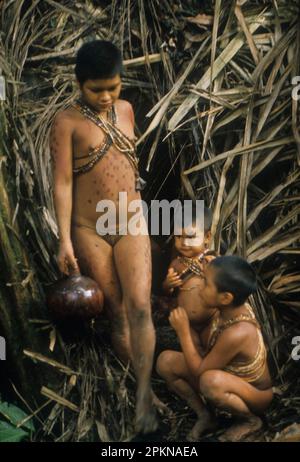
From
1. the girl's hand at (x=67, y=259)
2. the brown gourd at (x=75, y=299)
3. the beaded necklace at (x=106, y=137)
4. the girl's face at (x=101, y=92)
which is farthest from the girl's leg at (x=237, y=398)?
the girl's face at (x=101, y=92)

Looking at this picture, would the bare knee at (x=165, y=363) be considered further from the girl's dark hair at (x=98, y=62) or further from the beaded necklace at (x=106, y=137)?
the girl's dark hair at (x=98, y=62)

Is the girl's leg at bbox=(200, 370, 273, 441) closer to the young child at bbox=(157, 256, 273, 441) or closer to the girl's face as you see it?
the young child at bbox=(157, 256, 273, 441)

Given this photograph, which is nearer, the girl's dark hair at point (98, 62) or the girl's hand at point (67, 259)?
the girl's dark hair at point (98, 62)

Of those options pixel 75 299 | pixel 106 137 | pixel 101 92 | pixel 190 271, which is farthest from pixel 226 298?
pixel 101 92

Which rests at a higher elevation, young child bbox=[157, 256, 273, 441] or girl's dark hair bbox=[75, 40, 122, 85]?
girl's dark hair bbox=[75, 40, 122, 85]

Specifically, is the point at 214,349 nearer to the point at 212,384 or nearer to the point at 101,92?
the point at 212,384

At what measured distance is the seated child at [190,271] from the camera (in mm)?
4055

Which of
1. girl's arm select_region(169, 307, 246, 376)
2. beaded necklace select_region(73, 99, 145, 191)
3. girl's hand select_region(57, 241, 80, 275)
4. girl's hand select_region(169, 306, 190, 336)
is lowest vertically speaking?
girl's arm select_region(169, 307, 246, 376)

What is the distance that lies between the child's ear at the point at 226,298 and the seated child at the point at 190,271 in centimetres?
7

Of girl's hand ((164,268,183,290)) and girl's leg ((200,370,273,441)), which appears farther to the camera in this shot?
girl's hand ((164,268,183,290))

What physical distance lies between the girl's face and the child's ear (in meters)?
0.83

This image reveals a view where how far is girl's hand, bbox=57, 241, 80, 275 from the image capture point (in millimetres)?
4035

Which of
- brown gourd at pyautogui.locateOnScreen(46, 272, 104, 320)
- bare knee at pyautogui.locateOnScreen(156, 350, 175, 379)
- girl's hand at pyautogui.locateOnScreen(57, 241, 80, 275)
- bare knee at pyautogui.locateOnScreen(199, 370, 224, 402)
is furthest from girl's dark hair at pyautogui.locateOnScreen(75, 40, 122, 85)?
bare knee at pyautogui.locateOnScreen(199, 370, 224, 402)

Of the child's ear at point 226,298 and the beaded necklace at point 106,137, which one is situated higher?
the beaded necklace at point 106,137
